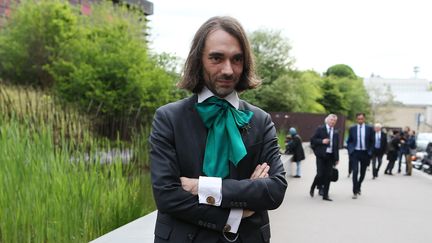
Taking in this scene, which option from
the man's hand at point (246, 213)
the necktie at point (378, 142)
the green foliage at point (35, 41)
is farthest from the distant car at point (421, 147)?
the man's hand at point (246, 213)

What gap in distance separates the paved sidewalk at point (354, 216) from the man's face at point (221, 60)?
15.1ft

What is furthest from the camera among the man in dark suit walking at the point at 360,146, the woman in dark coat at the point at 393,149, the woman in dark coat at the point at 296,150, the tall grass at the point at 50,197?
the woman in dark coat at the point at 393,149

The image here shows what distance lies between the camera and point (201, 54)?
2064mm

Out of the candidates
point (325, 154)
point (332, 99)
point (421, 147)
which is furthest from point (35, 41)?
point (332, 99)

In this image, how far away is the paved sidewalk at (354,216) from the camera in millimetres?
6738

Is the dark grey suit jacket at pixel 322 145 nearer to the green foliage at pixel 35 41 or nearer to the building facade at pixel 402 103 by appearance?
the green foliage at pixel 35 41

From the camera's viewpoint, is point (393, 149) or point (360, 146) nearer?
point (360, 146)

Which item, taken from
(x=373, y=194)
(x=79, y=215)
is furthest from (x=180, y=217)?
(x=373, y=194)

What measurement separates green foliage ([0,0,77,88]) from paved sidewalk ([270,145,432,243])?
1216 cm

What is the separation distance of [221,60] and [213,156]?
0.42m

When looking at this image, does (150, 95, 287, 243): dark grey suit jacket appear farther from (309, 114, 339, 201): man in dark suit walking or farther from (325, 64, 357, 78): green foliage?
(325, 64, 357, 78): green foliage

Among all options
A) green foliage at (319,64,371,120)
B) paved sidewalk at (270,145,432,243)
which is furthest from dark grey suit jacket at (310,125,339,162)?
green foliage at (319,64,371,120)

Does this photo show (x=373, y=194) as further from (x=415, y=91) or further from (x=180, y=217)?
(x=415, y=91)

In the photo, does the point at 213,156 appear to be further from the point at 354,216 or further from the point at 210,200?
the point at 354,216
